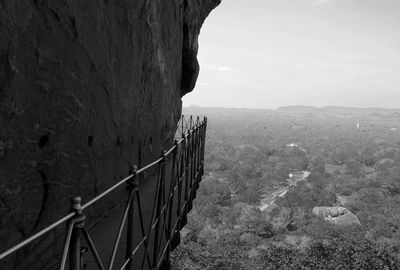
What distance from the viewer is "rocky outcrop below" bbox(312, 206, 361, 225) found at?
143 ft

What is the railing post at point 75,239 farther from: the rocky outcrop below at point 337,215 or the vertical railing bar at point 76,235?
the rocky outcrop below at point 337,215

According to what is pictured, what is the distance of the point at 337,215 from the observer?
46438 mm

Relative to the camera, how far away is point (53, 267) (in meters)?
4.12

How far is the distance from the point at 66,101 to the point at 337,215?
155ft

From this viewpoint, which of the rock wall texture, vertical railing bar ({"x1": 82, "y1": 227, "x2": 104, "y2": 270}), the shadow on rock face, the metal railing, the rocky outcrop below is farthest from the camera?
the rocky outcrop below

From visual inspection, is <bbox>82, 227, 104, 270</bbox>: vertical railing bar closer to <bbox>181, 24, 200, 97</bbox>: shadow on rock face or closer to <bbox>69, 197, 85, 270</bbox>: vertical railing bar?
<bbox>69, 197, 85, 270</bbox>: vertical railing bar

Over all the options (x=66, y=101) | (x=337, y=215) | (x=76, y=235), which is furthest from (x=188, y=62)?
(x=337, y=215)

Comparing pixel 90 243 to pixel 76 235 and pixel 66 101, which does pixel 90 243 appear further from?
pixel 66 101

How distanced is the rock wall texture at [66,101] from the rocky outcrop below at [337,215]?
40.8 m

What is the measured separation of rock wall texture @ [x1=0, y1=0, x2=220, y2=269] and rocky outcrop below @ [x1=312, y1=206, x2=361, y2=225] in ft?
134

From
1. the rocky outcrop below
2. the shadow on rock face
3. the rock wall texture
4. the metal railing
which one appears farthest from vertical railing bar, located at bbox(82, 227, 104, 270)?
the rocky outcrop below

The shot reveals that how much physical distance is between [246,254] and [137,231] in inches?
1204

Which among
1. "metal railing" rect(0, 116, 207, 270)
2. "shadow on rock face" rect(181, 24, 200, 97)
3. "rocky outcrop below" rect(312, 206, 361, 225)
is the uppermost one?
"shadow on rock face" rect(181, 24, 200, 97)

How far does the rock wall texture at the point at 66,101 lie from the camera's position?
325 cm
